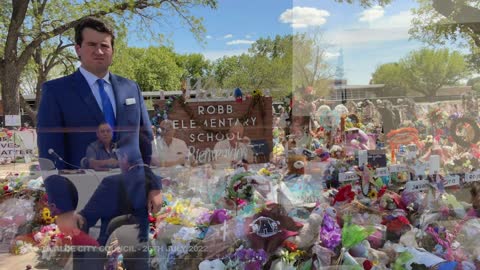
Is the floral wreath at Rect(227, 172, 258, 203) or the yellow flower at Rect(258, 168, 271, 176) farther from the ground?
the yellow flower at Rect(258, 168, 271, 176)

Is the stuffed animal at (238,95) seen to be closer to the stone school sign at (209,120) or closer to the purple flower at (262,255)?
the stone school sign at (209,120)

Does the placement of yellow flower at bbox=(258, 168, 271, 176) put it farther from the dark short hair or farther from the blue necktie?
the dark short hair

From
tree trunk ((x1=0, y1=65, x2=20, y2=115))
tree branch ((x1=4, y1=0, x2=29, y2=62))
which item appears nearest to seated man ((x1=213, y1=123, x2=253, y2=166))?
tree trunk ((x1=0, y1=65, x2=20, y2=115))

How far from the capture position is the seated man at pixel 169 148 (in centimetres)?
275

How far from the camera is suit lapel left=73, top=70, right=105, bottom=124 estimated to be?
2092 millimetres

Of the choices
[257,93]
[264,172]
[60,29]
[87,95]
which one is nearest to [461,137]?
[264,172]

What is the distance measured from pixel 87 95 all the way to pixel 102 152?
13.3 inches

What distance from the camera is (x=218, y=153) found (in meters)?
2.91

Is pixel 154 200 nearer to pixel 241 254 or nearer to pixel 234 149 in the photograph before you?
pixel 241 254

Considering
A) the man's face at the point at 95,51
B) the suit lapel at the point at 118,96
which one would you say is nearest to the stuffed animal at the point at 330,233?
the suit lapel at the point at 118,96

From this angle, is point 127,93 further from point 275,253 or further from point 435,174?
point 435,174

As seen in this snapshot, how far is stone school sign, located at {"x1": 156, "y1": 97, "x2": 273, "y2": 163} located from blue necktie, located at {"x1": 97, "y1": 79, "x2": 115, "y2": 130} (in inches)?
21.9

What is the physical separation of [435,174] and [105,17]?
8.96 feet

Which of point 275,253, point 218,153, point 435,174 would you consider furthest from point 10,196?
point 435,174
